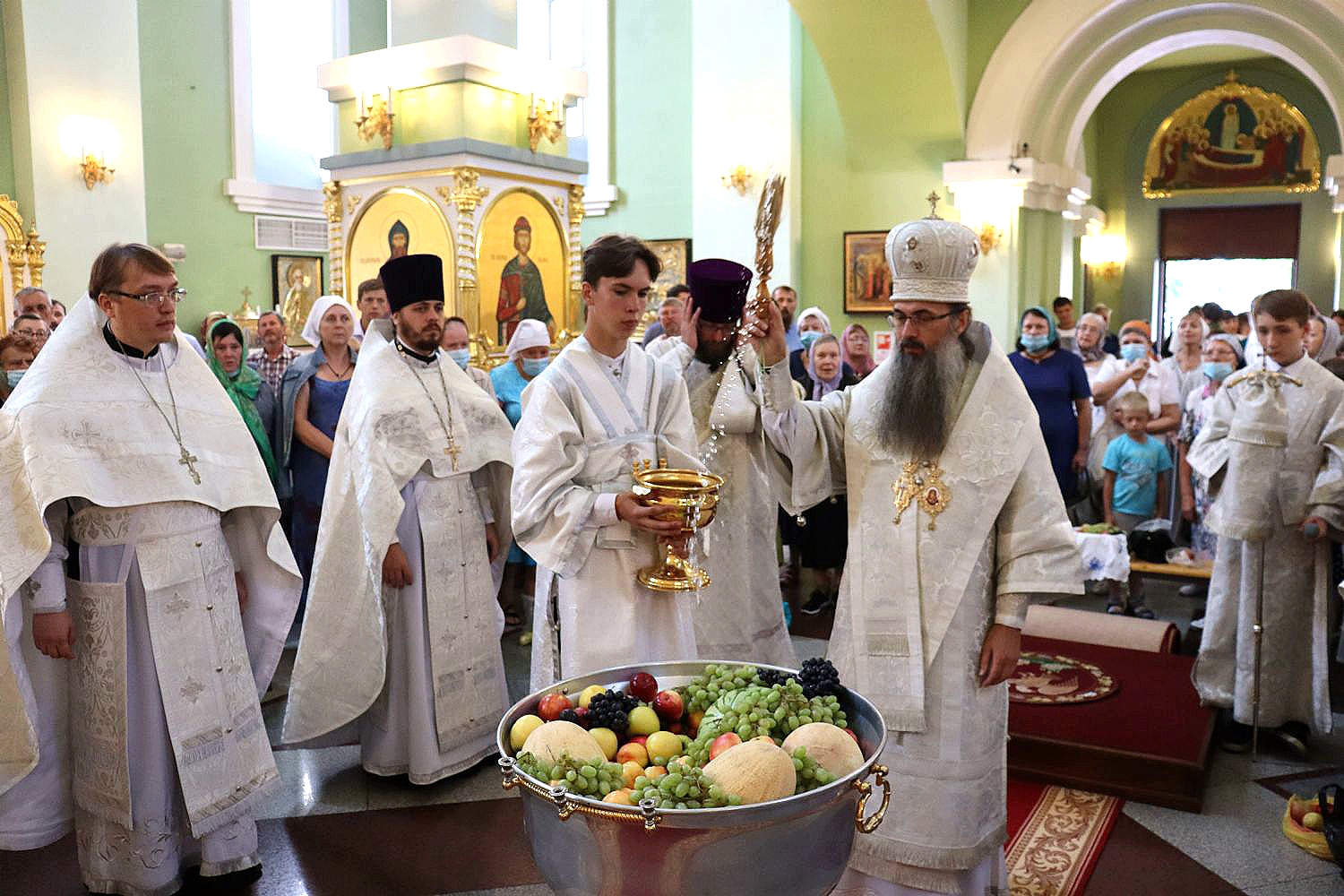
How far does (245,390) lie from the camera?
616 centimetres

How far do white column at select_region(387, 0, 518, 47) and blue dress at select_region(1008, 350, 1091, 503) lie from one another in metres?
4.23

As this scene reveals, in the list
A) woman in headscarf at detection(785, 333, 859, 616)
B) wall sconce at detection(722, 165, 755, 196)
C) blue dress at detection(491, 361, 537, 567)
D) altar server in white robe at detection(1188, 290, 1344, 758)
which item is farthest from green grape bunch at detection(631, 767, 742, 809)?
wall sconce at detection(722, 165, 755, 196)

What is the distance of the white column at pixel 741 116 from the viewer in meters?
12.2

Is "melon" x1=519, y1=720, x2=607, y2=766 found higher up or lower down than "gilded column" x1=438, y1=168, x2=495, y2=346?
lower down

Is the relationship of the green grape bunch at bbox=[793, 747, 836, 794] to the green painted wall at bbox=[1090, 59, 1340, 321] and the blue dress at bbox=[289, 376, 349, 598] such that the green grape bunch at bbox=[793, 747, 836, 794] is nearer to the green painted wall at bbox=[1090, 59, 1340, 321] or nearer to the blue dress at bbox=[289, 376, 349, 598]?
the blue dress at bbox=[289, 376, 349, 598]

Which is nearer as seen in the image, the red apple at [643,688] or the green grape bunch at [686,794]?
the green grape bunch at [686,794]

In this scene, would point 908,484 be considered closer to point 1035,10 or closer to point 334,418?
point 334,418

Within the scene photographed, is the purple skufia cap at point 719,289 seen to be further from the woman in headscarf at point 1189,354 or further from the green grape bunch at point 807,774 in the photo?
the woman in headscarf at point 1189,354

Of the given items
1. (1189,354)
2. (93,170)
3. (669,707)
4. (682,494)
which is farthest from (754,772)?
(93,170)

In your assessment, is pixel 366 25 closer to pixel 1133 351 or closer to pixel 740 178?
pixel 740 178

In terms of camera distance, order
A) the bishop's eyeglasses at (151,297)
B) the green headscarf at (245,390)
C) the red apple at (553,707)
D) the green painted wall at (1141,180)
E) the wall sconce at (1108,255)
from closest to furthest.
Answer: the red apple at (553,707), the bishop's eyeglasses at (151,297), the green headscarf at (245,390), the green painted wall at (1141,180), the wall sconce at (1108,255)

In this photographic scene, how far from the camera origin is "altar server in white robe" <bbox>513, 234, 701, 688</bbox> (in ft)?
10.2

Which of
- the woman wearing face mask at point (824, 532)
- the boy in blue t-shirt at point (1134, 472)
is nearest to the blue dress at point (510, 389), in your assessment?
the woman wearing face mask at point (824, 532)

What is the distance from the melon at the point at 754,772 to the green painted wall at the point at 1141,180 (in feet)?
60.9
